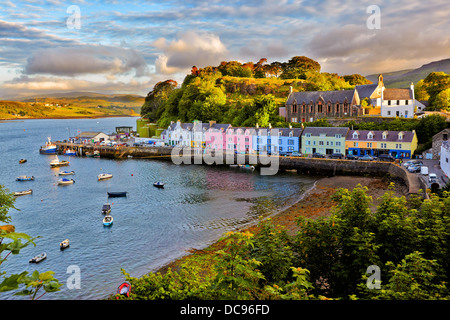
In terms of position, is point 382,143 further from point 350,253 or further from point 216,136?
point 350,253

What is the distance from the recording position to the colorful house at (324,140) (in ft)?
187

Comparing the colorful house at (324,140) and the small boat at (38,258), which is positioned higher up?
the colorful house at (324,140)

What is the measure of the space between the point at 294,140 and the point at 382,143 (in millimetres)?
15690

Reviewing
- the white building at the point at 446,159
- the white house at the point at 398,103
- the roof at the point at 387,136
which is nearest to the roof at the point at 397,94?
the white house at the point at 398,103

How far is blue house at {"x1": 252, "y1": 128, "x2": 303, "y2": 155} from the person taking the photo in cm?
6222

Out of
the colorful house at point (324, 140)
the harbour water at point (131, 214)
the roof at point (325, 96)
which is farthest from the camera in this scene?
the roof at point (325, 96)

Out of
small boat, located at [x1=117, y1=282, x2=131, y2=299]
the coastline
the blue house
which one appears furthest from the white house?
small boat, located at [x1=117, y1=282, x2=131, y2=299]

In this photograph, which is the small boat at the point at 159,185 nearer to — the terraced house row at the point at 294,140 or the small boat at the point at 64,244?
the small boat at the point at 64,244

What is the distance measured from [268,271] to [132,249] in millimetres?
17114

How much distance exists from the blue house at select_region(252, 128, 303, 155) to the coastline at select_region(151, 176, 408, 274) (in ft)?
47.7

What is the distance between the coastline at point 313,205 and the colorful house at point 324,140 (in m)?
9.83

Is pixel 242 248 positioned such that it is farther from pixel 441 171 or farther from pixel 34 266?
pixel 441 171

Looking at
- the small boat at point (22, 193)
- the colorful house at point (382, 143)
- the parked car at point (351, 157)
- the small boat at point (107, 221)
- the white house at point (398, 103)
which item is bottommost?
the small boat at point (107, 221)
